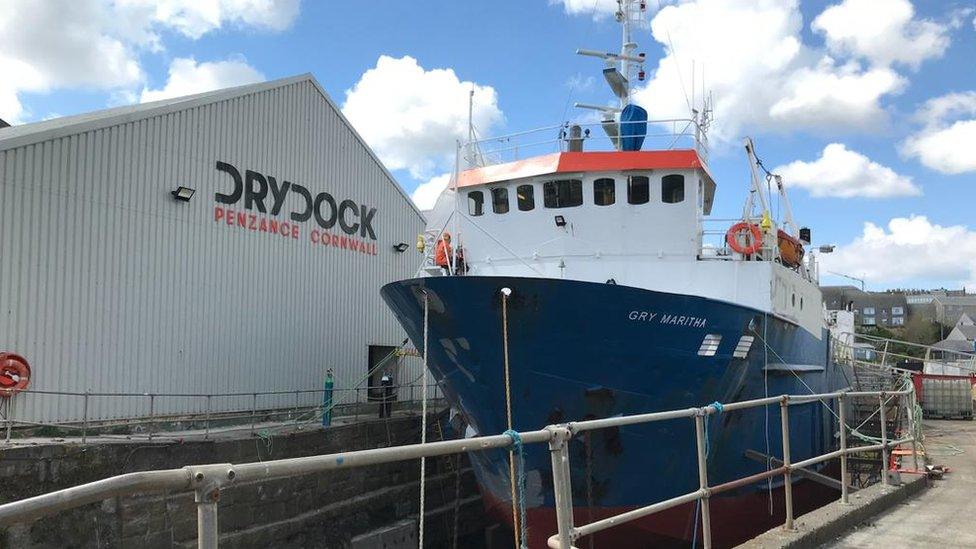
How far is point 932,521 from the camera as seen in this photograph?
19.7ft

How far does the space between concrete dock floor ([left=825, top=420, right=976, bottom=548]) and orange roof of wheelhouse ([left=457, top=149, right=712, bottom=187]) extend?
5.13 metres

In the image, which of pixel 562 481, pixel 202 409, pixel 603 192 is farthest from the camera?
pixel 202 409

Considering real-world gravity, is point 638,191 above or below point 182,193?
below

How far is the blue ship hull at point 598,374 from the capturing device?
792 cm

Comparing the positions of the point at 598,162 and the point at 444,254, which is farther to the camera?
the point at 444,254

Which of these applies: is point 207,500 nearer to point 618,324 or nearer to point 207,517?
point 207,517

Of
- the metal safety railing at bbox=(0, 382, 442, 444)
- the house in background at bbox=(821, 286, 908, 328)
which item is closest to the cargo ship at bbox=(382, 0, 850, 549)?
the metal safety railing at bbox=(0, 382, 442, 444)

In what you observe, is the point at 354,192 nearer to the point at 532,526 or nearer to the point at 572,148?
the point at 572,148

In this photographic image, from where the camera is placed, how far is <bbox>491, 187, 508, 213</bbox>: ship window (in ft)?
38.0

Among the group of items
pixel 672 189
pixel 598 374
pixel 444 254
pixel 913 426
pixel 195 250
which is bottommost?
pixel 913 426

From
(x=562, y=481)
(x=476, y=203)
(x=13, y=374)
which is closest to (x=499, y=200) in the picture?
(x=476, y=203)

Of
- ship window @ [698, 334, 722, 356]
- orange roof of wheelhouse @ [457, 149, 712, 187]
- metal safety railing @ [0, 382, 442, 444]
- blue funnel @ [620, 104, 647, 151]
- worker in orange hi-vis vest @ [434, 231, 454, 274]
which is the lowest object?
metal safety railing @ [0, 382, 442, 444]

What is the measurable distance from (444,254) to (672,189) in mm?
3662

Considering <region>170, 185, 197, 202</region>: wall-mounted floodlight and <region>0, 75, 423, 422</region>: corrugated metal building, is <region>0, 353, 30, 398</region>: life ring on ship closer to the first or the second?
<region>0, 75, 423, 422</region>: corrugated metal building
